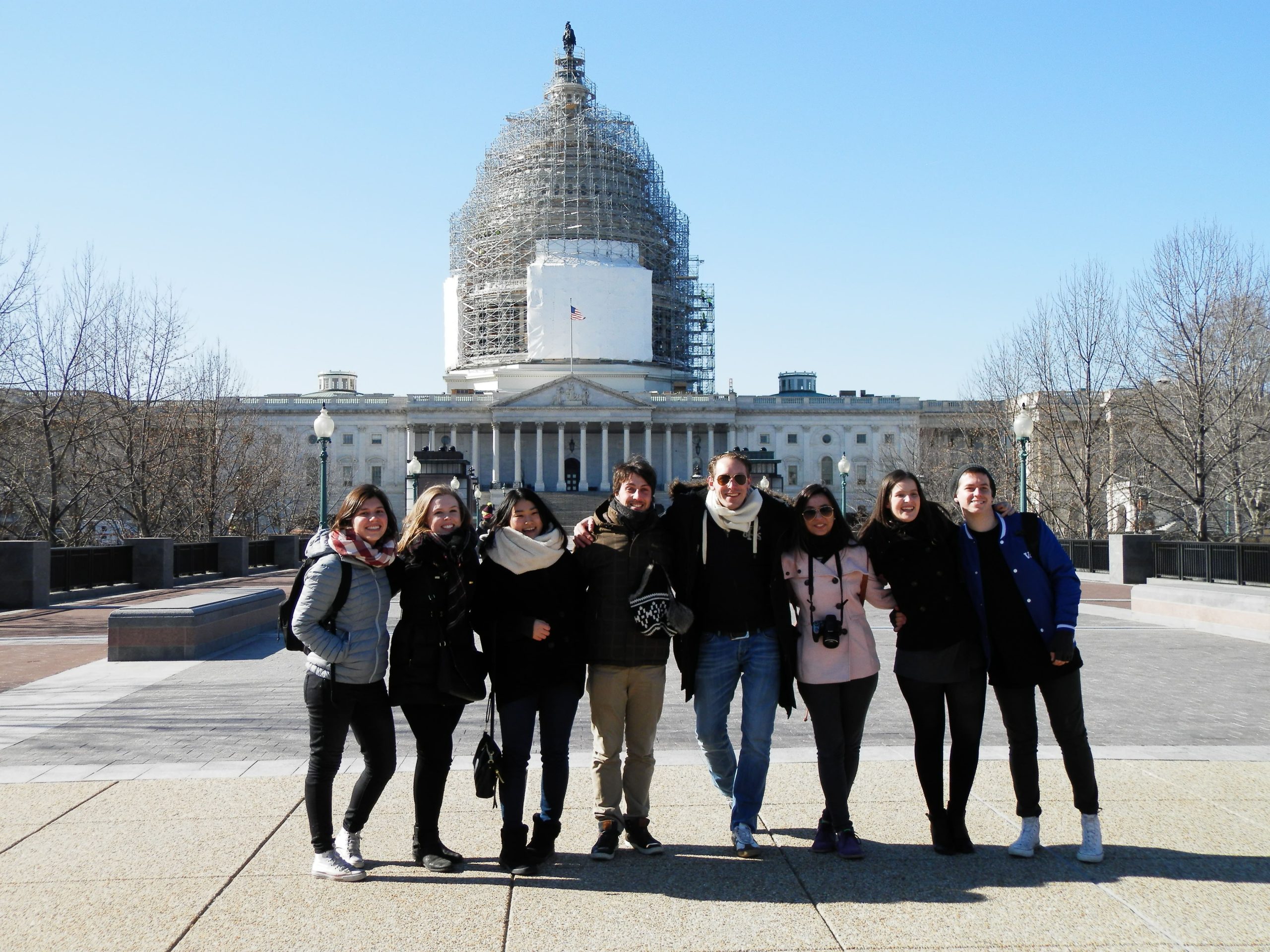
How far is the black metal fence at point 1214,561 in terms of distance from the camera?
26.7 meters

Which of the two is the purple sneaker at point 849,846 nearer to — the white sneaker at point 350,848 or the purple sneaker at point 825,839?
the purple sneaker at point 825,839

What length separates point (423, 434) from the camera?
9744 centimetres

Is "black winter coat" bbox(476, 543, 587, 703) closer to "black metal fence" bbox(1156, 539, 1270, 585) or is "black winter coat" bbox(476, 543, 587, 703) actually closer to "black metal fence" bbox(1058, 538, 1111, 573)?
"black metal fence" bbox(1156, 539, 1270, 585)

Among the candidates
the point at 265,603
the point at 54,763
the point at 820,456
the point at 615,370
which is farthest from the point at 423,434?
the point at 54,763

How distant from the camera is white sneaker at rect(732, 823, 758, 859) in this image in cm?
660

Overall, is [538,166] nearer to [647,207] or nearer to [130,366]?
[647,207]

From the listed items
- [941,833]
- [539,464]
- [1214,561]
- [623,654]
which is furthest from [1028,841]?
[539,464]

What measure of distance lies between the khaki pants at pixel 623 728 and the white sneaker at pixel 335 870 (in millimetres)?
1450

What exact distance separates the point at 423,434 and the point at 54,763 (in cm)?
8943

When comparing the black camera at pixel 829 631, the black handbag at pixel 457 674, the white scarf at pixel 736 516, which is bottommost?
the black handbag at pixel 457 674

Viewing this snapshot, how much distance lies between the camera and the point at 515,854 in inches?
252

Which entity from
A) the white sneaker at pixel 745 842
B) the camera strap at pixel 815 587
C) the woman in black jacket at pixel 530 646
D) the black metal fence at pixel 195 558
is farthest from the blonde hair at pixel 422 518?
the black metal fence at pixel 195 558

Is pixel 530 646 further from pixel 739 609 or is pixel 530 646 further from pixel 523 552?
pixel 739 609

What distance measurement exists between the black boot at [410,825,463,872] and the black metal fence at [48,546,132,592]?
21.3m
